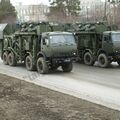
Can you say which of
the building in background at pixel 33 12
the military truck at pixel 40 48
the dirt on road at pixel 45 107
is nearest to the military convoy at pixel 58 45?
the military truck at pixel 40 48

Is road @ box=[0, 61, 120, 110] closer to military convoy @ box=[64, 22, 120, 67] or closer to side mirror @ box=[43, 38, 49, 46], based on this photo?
military convoy @ box=[64, 22, 120, 67]

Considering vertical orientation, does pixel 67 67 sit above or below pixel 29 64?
below

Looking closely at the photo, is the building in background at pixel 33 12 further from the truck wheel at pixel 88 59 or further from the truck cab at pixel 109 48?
the truck cab at pixel 109 48

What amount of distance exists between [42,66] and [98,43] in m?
6.26

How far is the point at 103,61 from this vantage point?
24531 mm

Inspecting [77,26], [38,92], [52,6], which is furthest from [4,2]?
[38,92]

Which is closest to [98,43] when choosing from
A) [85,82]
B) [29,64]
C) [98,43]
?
[98,43]

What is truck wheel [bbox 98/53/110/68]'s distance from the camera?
2407 centimetres

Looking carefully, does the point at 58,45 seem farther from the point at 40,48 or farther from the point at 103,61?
the point at 103,61

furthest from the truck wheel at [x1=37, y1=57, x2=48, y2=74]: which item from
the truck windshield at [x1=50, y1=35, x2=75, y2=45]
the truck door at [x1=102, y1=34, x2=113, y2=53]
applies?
the truck door at [x1=102, y1=34, x2=113, y2=53]

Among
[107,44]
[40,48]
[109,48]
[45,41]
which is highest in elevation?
[45,41]

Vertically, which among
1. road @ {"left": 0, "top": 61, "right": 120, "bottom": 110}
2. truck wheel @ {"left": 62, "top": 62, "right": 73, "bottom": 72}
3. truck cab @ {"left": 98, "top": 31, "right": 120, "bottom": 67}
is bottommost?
road @ {"left": 0, "top": 61, "right": 120, "bottom": 110}

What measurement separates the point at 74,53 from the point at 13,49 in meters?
5.38

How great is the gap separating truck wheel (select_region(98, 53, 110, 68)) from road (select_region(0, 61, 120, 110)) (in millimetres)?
379
